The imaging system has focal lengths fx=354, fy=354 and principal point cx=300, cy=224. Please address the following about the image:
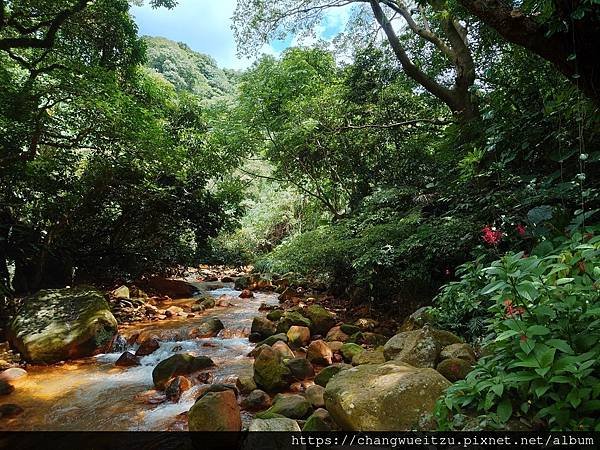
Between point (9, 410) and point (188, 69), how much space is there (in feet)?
154

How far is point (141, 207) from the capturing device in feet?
29.6

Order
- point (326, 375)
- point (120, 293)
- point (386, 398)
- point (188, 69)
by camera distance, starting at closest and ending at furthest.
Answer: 1. point (386, 398)
2. point (326, 375)
3. point (120, 293)
4. point (188, 69)

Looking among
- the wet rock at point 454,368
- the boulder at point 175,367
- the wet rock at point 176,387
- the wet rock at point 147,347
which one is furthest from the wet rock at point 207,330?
the wet rock at point 454,368

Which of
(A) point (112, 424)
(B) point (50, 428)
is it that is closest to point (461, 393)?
(A) point (112, 424)

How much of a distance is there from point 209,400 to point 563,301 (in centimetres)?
298

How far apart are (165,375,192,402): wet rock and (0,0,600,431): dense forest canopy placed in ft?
10.4

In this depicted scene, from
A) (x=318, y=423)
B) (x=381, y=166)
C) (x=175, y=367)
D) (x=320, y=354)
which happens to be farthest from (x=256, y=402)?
(x=381, y=166)

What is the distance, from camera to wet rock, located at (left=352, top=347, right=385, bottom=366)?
435 centimetres

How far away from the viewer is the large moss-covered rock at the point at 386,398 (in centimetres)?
258

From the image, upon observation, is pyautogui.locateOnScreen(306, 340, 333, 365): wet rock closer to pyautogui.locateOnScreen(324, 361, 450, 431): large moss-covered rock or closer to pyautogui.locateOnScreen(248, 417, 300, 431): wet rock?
pyautogui.locateOnScreen(324, 361, 450, 431): large moss-covered rock

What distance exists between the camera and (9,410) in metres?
3.91

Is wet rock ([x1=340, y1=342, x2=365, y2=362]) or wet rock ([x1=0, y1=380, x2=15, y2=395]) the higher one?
wet rock ([x1=340, y1=342, x2=365, y2=362])

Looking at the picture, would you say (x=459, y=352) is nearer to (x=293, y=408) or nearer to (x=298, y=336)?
(x=293, y=408)

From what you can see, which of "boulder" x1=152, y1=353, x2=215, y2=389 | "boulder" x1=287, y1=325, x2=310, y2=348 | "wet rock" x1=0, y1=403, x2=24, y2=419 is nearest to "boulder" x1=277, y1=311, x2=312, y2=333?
"boulder" x1=287, y1=325, x2=310, y2=348
